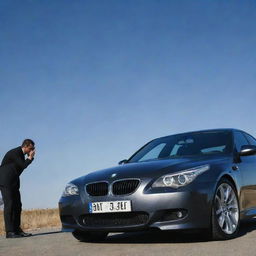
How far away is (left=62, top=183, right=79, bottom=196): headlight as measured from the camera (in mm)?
6293

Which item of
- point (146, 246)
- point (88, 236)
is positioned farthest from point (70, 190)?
point (146, 246)

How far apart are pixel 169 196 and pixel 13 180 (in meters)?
3.66

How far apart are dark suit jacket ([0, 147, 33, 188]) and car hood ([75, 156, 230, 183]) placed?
82.7 inches

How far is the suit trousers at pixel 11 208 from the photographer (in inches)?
321

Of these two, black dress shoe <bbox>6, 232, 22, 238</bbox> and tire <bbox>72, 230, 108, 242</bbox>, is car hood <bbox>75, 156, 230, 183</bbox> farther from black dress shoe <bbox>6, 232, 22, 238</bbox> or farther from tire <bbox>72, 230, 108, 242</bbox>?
black dress shoe <bbox>6, 232, 22, 238</bbox>

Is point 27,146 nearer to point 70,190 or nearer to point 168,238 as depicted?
point 70,190

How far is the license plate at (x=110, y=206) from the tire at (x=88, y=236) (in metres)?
0.80

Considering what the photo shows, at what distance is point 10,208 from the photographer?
322 inches

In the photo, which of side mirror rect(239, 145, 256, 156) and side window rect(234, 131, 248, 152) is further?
side window rect(234, 131, 248, 152)

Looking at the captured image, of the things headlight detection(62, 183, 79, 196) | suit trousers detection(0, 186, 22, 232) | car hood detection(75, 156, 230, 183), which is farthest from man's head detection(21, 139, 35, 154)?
car hood detection(75, 156, 230, 183)

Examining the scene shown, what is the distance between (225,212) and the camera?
6.04 m

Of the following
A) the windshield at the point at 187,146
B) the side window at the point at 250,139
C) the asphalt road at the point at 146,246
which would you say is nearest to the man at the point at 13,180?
the asphalt road at the point at 146,246

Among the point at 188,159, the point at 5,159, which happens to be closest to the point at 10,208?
the point at 5,159

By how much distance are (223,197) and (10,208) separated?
3826mm
